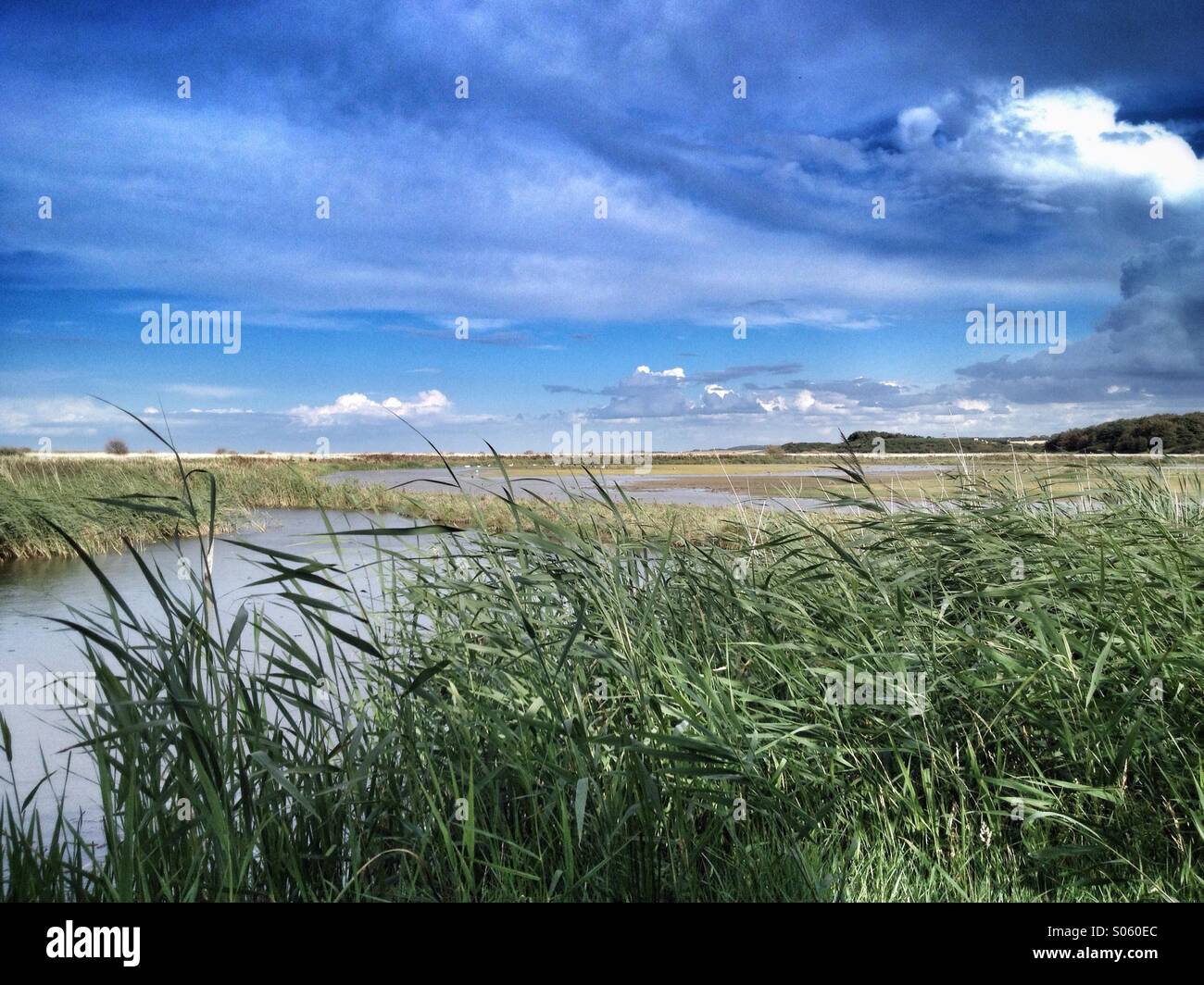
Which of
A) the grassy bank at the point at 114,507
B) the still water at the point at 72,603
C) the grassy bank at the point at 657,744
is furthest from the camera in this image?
the grassy bank at the point at 114,507

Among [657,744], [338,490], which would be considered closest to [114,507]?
[338,490]

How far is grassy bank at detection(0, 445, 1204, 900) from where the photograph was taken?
247cm

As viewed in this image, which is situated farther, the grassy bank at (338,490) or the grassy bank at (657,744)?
the grassy bank at (338,490)

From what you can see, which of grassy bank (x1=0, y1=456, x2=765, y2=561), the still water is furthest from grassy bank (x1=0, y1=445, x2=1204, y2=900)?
grassy bank (x1=0, y1=456, x2=765, y2=561)

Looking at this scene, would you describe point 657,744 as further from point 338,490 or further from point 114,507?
point 114,507

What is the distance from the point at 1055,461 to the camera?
563 cm

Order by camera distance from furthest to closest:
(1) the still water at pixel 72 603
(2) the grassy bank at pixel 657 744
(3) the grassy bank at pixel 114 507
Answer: (3) the grassy bank at pixel 114 507 < (1) the still water at pixel 72 603 < (2) the grassy bank at pixel 657 744

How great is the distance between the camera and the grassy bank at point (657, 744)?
8.11 feet

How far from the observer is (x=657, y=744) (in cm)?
277

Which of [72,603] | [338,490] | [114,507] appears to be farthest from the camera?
[72,603]

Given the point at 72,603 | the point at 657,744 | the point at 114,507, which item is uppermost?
the point at 114,507

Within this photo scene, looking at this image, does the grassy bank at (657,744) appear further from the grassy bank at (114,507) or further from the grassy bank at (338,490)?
the grassy bank at (114,507)

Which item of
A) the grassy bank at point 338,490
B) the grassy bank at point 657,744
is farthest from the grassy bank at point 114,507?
the grassy bank at point 657,744
